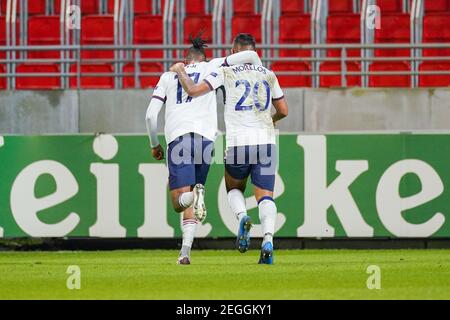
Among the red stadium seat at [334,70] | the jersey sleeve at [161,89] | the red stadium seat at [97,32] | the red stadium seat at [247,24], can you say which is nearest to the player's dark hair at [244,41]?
the jersey sleeve at [161,89]

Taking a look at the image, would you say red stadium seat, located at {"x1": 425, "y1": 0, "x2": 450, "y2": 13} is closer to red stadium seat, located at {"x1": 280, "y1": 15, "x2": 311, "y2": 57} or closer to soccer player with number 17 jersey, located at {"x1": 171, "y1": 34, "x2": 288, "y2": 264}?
red stadium seat, located at {"x1": 280, "y1": 15, "x2": 311, "y2": 57}

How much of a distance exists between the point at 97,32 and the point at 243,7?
8.34 ft

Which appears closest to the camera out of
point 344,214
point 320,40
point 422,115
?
point 344,214

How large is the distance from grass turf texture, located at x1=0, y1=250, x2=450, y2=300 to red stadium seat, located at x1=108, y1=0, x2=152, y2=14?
27.1 ft

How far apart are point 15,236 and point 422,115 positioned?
5966 millimetres

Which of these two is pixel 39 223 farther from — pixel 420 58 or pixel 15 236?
pixel 420 58

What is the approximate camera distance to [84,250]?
17000 mm

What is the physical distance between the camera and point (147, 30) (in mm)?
22281

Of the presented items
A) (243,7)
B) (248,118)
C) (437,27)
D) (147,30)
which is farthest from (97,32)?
(248,118)

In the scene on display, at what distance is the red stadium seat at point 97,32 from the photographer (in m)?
22.2

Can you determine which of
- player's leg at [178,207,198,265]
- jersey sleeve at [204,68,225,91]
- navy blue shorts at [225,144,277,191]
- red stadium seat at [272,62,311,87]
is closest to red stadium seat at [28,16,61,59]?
red stadium seat at [272,62,311,87]

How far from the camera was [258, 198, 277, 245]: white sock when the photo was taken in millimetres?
11789

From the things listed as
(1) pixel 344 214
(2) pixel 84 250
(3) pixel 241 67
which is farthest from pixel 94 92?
(3) pixel 241 67

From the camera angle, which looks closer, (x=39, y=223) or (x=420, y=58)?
(x=39, y=223)
